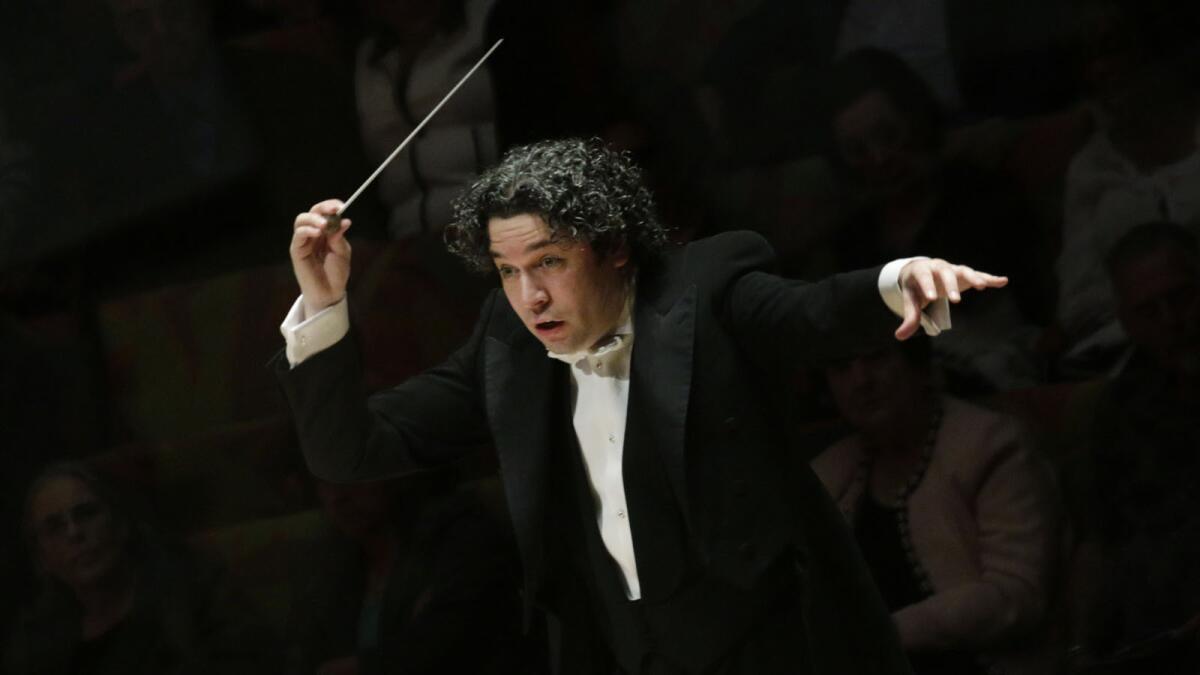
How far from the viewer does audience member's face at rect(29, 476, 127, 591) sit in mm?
4008

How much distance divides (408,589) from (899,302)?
1.81m

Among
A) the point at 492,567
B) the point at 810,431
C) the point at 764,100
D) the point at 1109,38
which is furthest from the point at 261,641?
the point at 1109,38

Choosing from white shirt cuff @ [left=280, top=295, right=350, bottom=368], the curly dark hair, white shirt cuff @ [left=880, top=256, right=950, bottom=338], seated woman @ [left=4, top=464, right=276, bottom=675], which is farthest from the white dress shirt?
seated woman @ [left=4, top=464, right=276, bottom=675]

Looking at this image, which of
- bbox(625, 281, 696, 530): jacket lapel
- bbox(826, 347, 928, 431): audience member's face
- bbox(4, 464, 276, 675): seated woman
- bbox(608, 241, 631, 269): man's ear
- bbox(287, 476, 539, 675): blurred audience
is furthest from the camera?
bbox(4, 464, 276, 675): seated woman

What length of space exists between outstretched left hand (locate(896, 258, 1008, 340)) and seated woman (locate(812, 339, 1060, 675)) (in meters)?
1.25

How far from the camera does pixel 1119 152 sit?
333cm

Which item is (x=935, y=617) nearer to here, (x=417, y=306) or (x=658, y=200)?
(x=658, y=200)

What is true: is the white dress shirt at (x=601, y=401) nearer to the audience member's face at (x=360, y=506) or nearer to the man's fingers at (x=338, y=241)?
the man's fingers at (x=338, y=241)

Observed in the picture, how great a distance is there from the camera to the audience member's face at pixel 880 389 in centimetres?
338

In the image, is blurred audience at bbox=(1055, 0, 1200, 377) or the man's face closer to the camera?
the man's face

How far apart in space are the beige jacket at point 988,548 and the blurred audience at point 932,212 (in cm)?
17

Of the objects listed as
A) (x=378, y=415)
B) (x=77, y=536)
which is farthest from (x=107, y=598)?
(x=378, y=415)

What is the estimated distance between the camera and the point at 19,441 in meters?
4.08

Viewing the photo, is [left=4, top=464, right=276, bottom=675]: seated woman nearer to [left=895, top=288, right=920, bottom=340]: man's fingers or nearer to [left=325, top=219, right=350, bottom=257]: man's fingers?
[left=325, top=219, right=350, bottom=257]: man's fingers
